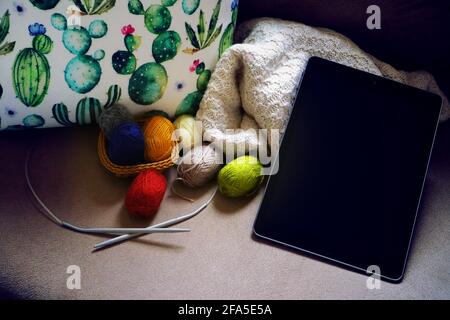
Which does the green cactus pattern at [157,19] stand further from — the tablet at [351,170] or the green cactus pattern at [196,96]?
the tablet at [351,170]

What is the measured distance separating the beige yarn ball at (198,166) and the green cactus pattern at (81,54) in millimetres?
179

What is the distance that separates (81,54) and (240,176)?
0.29 m

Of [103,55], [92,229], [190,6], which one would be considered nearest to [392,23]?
[190,6]

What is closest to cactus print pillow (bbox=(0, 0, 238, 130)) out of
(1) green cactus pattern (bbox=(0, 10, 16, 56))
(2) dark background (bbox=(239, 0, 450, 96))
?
(1) green cactus pattern (bbox=(0, 10, 16, 56))

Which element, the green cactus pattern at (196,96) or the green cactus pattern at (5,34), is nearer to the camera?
the green cactus pattern at (5,34)

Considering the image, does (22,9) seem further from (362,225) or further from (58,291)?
(362,225)

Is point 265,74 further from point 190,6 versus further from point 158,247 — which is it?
point 158,247

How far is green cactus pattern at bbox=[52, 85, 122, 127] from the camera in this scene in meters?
0.65

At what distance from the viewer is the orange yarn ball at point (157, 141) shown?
2.13 ft

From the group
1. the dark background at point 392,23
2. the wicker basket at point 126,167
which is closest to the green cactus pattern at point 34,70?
the wicker basket at point 126,167
